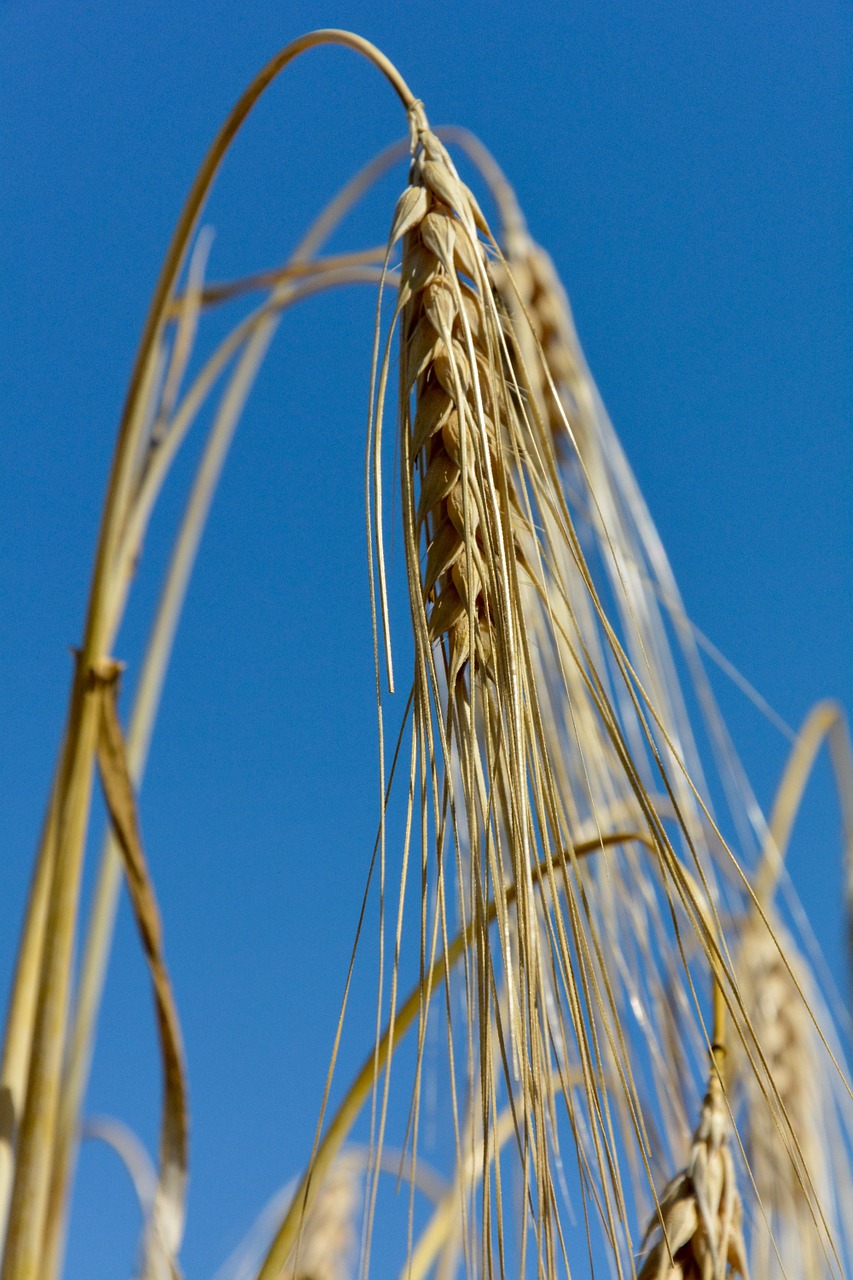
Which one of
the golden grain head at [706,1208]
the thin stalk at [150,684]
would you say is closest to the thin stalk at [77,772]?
the thin stalk at [150,684]

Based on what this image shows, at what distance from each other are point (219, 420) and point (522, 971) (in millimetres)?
802

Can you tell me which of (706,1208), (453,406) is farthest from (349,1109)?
(453,406)

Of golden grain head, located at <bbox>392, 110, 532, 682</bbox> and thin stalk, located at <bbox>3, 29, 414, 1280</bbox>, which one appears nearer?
golden grain head, located at <bbox>392, 110, 532, 682</bbox>

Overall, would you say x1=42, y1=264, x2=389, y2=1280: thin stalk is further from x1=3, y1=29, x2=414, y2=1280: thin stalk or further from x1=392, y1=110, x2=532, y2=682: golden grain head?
x1=392, y1=110, x2=532, y2=682: golden grain head

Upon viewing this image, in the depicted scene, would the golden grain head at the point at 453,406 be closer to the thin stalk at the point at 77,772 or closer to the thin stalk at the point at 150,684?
the thin stalk at the point at 77,772

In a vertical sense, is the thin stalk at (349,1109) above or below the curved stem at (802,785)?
below

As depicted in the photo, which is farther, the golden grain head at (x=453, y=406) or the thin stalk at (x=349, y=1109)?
the thin stalk at (x=349, y=1109)

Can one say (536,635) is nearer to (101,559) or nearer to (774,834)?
(101,559)

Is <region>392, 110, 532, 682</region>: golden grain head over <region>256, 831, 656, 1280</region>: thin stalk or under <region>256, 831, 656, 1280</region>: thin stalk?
over

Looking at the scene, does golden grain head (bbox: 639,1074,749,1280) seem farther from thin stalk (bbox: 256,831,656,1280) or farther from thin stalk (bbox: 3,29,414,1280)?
thin stalk (bbox: 3,29,414,1280)

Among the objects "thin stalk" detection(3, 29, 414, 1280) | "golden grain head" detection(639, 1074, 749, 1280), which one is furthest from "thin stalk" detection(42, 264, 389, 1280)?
"golden grain head" detection(639, 1074, 749, 1280)

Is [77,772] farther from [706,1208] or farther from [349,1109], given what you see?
[706,1208]

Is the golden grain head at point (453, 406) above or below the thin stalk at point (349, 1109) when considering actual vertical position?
above

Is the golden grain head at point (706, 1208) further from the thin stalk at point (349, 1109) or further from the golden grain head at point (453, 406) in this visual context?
the golden grain head at point (453, 406)
